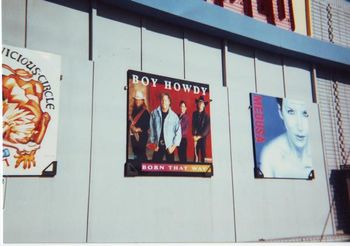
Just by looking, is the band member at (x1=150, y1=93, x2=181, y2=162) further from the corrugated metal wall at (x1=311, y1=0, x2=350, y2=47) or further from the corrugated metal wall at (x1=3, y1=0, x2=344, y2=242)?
the corrugated metal wall at (x1=311, y1=0, x2=350, y2=47)

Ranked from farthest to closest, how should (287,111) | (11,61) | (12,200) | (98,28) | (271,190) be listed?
(287,111) < (271,190) < (98,28) < (11,61) < (12,200)

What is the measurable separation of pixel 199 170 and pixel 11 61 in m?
5.30

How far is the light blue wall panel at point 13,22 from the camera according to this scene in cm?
773

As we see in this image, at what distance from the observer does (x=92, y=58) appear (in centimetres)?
873

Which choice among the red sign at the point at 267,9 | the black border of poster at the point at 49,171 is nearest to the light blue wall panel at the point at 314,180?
the red sign at the point at 267,9

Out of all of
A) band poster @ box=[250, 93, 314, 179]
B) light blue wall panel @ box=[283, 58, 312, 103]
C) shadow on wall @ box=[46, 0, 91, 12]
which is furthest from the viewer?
light blue wall panel @ box=[283, 58, 312, 103]

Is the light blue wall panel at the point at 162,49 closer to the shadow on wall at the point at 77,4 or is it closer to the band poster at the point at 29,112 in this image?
the shadow on wall at the point at 77,4

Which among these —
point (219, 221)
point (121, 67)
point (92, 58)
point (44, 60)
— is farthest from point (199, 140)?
point (44, 60)

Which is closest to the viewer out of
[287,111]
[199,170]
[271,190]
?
[199,170]

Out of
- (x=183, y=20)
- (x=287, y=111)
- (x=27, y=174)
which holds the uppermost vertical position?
(x=183, y=20)

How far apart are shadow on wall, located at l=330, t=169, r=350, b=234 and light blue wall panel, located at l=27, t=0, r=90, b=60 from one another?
972 centimetres

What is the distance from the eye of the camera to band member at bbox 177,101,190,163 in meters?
9.53

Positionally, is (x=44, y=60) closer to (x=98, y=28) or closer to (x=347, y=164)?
(x=98, y=28)

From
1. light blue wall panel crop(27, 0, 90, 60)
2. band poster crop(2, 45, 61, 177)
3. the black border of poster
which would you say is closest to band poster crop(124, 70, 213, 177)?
light blue wall panel crop(27, 0, 90, 60)
